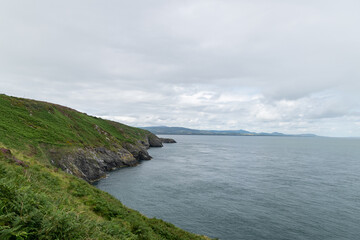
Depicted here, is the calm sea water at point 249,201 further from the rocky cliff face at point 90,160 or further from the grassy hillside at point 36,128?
the grassy hillside at point 36,128

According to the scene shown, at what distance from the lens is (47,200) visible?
1035 centimetres

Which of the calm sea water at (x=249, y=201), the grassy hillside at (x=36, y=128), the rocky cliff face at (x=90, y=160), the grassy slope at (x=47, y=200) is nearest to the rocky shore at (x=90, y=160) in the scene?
the rocky cliff face at (x=90, y=160)

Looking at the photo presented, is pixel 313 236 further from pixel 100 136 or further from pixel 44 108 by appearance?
pixel 44 108

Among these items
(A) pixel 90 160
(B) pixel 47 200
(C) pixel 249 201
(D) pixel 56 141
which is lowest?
(C) pixel 249 201

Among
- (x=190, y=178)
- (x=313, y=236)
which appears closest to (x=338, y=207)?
(x=313, y=236)

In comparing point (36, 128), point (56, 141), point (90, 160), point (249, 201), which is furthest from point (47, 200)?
point (36, 128)

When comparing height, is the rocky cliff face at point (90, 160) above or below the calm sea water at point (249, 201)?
above

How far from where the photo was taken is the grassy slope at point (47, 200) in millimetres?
7211

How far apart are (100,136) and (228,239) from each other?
7182 centimetres

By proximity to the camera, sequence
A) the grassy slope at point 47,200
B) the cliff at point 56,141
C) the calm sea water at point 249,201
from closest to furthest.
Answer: the grassy slope at point 47,200
the calm sea water at point 249,201
the cliff at point 56,141

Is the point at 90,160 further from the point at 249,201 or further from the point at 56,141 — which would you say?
the point at 249,201

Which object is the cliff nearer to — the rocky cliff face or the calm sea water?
the rocky cliff face

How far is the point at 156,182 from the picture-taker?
55.4 metres

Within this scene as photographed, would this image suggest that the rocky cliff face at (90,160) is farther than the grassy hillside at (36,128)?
Yes
